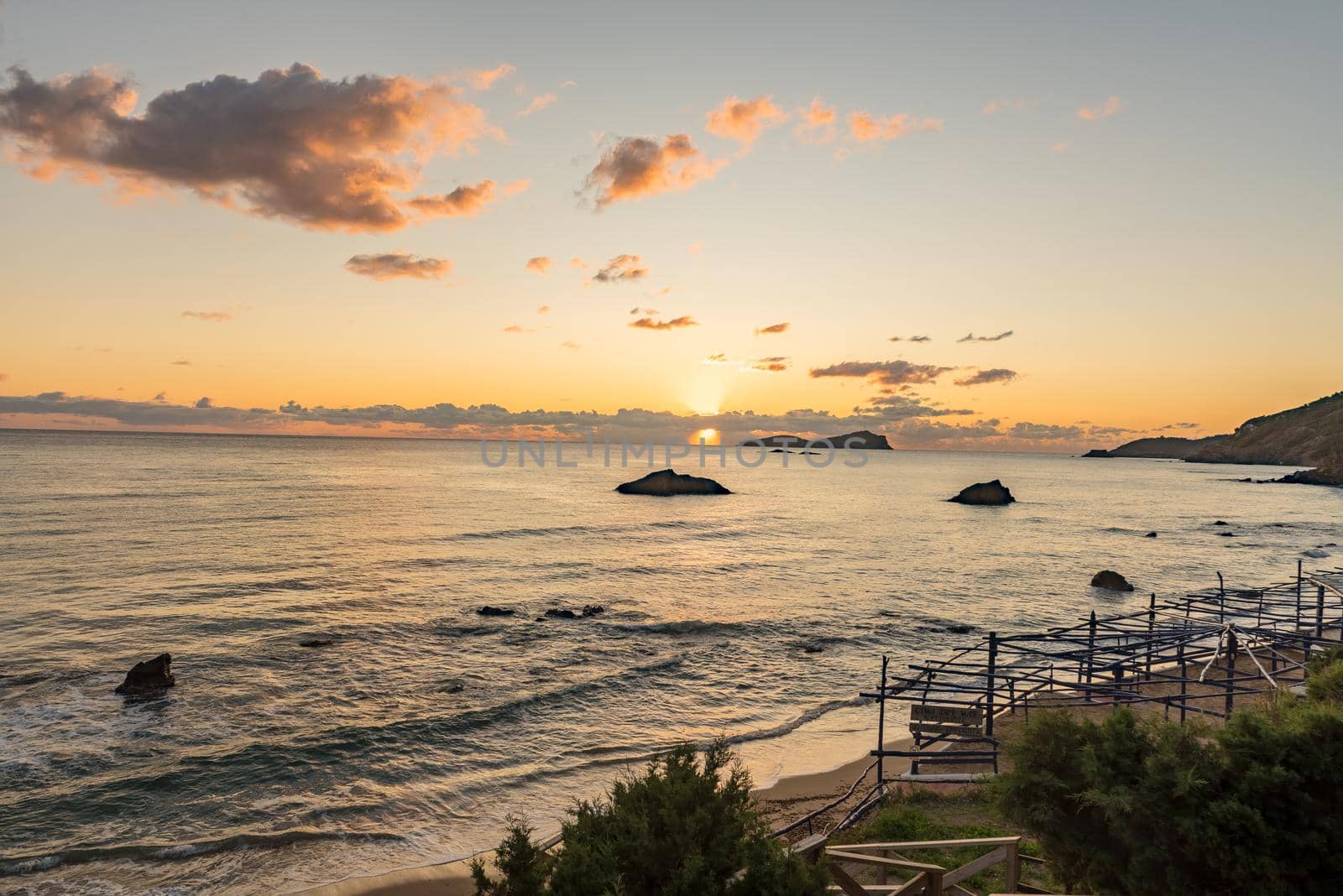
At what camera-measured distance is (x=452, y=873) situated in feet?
48.6

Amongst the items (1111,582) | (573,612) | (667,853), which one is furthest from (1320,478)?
(667,853)

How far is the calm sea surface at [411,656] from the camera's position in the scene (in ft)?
54.4

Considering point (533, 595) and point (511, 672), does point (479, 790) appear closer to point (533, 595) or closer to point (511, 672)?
point (511, 672)

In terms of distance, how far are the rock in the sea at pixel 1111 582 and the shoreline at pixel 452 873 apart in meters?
38.7

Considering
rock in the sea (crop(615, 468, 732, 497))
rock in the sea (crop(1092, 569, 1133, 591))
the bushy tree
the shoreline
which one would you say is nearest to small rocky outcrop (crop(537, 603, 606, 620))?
the shoreline

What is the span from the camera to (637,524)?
8231 centimetres

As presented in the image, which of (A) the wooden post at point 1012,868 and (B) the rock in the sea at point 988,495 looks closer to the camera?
(A) the wooden post at point 1012,868

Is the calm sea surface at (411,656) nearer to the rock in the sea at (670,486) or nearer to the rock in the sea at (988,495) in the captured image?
the rock in the sea at (988,495)

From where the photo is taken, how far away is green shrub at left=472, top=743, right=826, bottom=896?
23.9 feet

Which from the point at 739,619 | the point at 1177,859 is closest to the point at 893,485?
the point at 739,619

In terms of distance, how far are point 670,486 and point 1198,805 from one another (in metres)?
119

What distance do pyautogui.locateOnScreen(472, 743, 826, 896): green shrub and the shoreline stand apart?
6.93 m

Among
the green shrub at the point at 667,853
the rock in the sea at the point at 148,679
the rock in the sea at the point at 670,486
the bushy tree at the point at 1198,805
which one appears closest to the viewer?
the green shrub at the point at 667,853

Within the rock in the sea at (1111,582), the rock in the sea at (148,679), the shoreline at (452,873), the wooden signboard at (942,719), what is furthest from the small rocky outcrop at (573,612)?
the rock in the sea at (1111,582)
